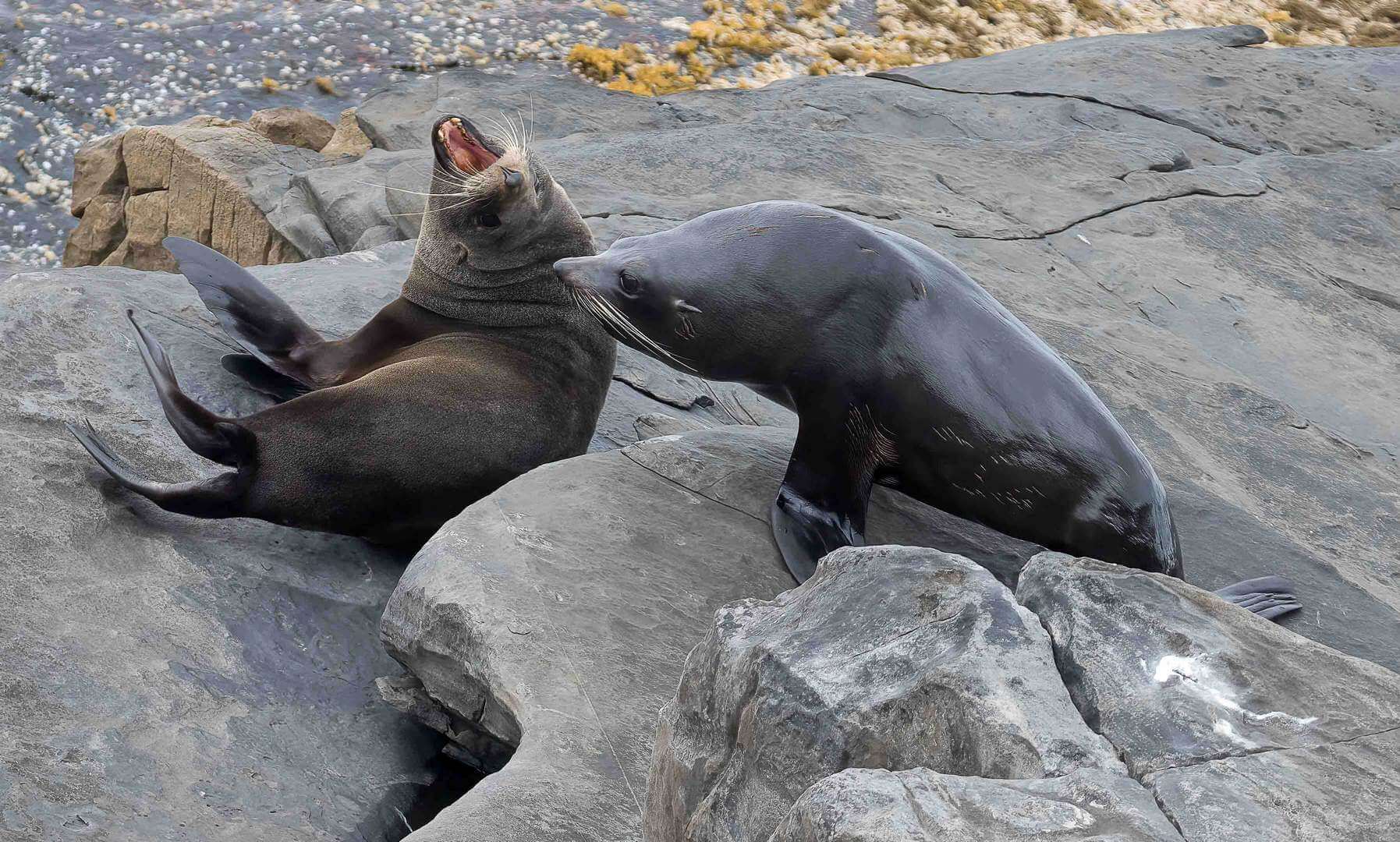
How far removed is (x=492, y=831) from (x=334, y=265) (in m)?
3.99

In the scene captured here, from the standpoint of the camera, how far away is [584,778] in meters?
2.83

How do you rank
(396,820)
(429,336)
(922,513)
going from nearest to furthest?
(396,820)
(922,513)
(429,336)

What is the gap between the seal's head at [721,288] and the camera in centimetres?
388

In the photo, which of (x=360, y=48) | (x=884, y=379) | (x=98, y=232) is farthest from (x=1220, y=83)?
(x=98, y=232)

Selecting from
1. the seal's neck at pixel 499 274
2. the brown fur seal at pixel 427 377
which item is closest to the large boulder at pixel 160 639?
the brown fur seal at pixel 427 377

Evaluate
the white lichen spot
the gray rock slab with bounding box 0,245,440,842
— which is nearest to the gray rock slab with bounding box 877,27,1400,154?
the gray rock slab with bounding box 0,245,440,842

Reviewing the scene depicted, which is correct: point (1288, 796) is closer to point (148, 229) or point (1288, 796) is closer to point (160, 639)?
point (160, 639)

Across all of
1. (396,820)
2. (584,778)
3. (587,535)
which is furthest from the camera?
(587,535)

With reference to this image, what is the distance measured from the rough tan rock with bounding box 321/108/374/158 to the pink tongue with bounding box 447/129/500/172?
396 cm

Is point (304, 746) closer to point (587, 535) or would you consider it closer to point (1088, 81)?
point (587, 535)

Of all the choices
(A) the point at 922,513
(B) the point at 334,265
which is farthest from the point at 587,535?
(B) the point at 334,265

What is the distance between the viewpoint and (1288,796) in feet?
6.44

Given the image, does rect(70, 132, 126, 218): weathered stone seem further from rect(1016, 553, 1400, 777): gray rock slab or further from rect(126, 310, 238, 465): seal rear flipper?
rect(1016, 553, 1400, 777): gray rock slab

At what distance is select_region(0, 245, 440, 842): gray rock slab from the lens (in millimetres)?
3031
